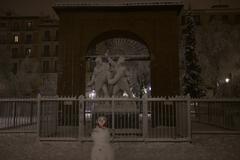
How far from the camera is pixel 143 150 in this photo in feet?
38.1

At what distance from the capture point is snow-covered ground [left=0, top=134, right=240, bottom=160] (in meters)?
11.4

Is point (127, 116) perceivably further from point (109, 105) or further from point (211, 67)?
point (211, 67)

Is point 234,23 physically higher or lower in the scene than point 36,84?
higher

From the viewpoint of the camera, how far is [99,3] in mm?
17641

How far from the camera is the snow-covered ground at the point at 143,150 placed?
1135 centimetres

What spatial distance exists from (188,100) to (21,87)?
38.8m

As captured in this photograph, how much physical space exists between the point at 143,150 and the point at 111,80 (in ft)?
12.7

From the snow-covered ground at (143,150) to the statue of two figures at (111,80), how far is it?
323cm

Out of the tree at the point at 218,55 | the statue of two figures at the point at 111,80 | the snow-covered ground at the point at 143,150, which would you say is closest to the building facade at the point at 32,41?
the tree at the point at 218,55

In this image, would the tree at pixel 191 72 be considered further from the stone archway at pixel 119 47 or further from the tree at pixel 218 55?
the stone archway at pixel 119 47

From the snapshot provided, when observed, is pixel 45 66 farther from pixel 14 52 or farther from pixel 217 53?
pixel 217 53

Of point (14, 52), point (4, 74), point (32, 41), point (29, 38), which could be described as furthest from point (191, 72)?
point (14, 52)

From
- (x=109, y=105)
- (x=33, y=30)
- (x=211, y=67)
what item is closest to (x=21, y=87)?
(x=33, y=30)

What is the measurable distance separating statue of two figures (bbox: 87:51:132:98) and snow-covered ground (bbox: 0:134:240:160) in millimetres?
3228
